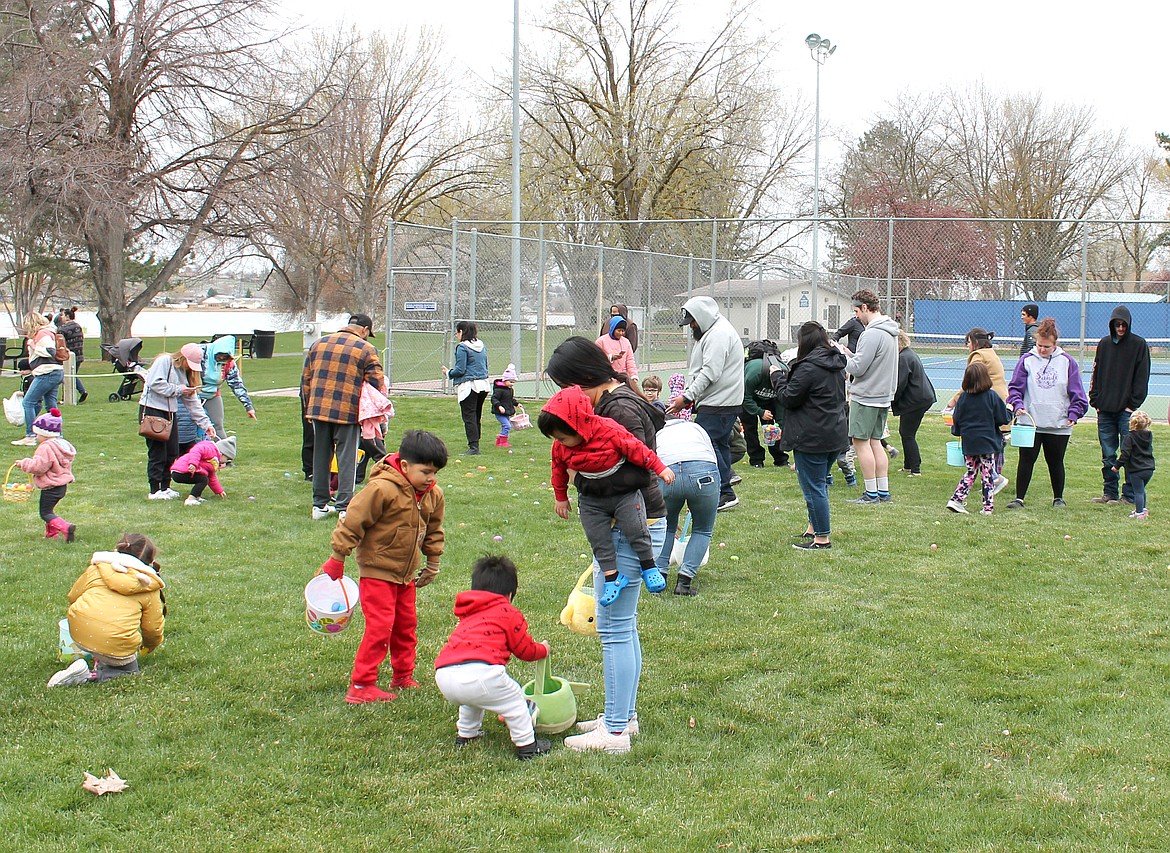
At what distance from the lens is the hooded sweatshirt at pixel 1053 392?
9.37 meters

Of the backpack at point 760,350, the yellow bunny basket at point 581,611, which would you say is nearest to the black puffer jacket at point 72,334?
the backpack at point 760,350

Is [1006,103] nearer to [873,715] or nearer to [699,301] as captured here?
[699,301]

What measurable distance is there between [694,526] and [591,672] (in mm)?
1561

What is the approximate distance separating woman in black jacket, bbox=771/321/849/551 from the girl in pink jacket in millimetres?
5248

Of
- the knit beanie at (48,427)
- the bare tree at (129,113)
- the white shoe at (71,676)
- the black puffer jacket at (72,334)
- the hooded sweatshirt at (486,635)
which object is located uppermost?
the bare tree at (129,113)

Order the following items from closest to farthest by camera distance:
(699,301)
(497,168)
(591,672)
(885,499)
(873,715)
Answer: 1. (873,715)
2. (591,672)
3. (699,301)
4. (885,499)
5. (497,168)

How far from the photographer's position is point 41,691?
492 cm

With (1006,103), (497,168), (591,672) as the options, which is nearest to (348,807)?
(591,672)

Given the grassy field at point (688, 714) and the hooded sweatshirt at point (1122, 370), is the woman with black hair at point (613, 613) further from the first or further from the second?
the hooded sweatshirt at point (1122, 370)

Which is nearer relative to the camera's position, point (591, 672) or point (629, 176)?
point (591, 672)

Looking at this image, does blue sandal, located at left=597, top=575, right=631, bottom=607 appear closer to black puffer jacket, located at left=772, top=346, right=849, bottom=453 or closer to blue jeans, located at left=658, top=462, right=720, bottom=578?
blue jeans, located at left=658, top=462, right=720, bottom=578

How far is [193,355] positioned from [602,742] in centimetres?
659

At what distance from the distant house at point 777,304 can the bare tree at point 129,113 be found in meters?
10.9

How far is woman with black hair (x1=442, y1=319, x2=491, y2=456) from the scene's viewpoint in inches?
504
